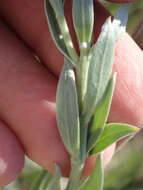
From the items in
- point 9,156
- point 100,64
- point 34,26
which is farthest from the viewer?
point 34,26

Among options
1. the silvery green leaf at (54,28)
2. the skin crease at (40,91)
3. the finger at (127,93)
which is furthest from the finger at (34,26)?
the silvery green leaf at (54,28)

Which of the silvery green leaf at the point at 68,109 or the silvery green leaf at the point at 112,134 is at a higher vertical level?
the silvery green leaf at the point at 68,109

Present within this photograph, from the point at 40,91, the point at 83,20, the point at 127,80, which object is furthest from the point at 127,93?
the point at 83,20

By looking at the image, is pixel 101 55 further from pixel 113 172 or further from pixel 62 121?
pixel 113 172

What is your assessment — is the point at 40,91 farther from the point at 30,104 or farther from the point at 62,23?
the point at 62,23

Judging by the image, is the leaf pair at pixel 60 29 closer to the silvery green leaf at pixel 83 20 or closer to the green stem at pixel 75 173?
the silvery green leaf at pixel 83 20

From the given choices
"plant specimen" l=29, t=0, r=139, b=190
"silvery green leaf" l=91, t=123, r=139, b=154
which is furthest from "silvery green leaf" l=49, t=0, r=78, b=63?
"silvery green leaf" l=91, t=123, r=139, b=154

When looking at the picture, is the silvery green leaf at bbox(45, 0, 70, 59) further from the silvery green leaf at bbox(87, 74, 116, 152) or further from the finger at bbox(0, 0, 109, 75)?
the finger at bbox(0, 0, 109, 75)
